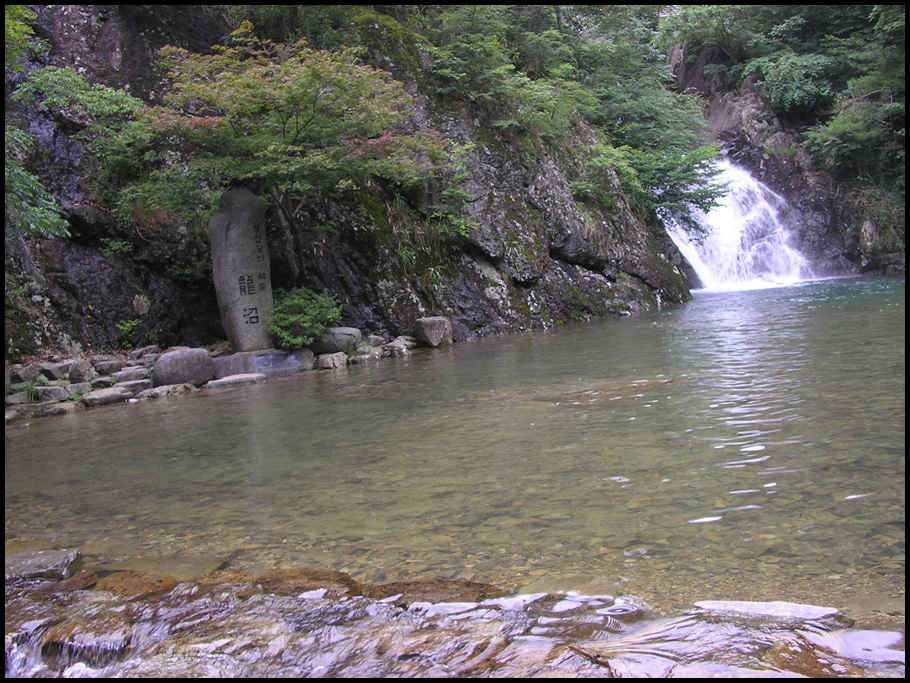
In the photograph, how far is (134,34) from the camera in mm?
15844

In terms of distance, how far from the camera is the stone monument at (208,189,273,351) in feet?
39.8

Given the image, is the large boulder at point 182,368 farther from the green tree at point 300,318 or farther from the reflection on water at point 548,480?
the reflection on water at point 548,480

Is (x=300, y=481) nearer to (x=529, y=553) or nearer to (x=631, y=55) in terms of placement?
(x=529, y=553)

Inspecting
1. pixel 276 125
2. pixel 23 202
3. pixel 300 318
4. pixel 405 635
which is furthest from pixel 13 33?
pixel 405 635

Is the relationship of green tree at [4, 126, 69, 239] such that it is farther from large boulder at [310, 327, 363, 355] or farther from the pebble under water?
large boulder at [310, 327, 363, 355]

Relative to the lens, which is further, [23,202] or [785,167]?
[785,167]

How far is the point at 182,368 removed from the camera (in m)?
10.8

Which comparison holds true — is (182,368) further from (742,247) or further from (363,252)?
(742,247)

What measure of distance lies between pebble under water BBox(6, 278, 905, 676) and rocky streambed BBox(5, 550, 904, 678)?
13 millimetres

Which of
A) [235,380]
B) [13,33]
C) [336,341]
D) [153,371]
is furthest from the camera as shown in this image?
[336,341]

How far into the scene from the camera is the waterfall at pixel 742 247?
78.3ft

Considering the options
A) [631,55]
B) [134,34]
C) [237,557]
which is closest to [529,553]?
[237,557]

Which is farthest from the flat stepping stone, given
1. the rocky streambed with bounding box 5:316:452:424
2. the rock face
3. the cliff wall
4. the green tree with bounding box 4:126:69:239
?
the rock face

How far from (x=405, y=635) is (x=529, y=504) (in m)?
1.33
